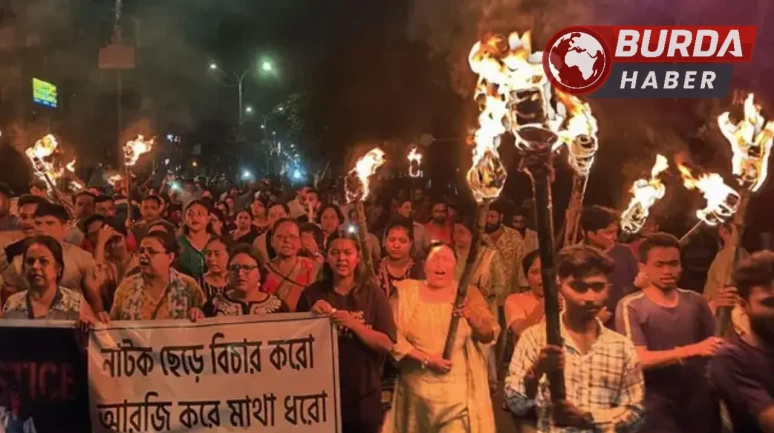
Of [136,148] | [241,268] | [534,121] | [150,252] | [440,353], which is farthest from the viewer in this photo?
[136,148]

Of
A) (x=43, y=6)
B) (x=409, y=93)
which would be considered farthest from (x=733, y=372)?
(x=43, y=6)

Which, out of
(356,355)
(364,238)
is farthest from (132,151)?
(356,355)

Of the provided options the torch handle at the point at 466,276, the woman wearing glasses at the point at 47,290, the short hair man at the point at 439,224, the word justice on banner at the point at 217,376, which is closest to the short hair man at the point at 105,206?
the woman wearing glasses at the point at 47,290

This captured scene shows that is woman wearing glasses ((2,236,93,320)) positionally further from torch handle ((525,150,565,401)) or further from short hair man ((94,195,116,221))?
torch handle ((525,150,565,401))

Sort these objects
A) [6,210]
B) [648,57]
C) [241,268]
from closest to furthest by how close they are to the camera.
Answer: [648,57]
[241,268]
[6,210]

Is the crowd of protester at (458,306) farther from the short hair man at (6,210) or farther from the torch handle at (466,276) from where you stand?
the short hair man at (6,210)

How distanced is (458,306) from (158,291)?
1.76m

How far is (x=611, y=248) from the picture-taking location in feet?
14.0

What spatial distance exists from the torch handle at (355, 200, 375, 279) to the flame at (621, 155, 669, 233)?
4.63ft

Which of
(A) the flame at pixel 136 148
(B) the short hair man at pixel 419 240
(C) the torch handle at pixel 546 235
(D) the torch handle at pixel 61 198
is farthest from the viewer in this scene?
(D) the torch handle at pixel 61 198

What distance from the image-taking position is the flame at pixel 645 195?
429cm

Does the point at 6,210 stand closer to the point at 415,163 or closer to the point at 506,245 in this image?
the point at 415,163

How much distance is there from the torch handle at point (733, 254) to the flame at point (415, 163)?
1.74 metres

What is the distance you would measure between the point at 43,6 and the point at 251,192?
176cm
